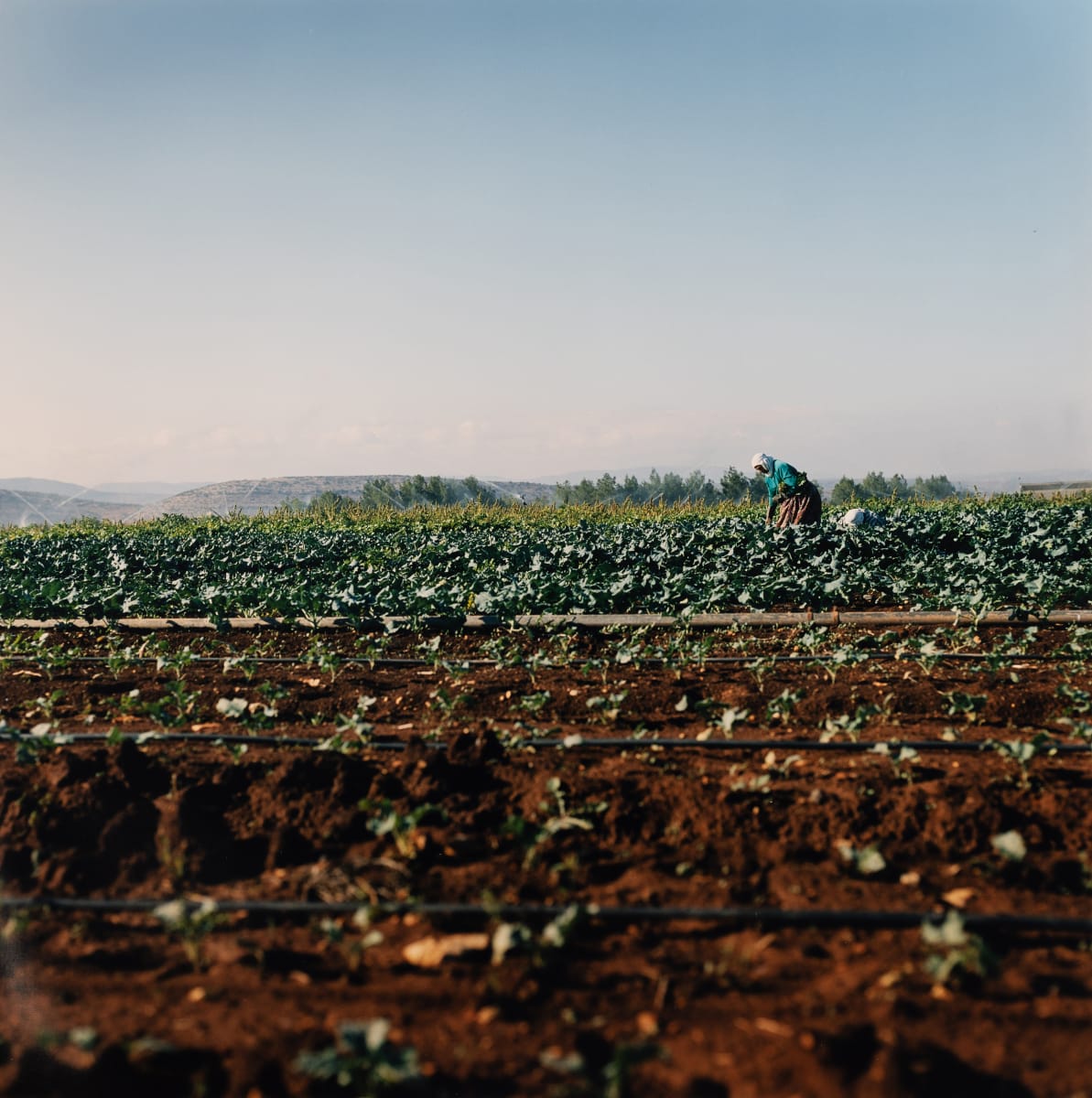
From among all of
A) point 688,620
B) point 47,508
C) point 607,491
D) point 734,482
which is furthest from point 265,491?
point 688,620

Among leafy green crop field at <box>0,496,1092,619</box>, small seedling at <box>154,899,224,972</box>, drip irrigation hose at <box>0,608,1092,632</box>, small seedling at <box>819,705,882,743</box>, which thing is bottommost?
small seedling at <box>154,899,224,972</box>

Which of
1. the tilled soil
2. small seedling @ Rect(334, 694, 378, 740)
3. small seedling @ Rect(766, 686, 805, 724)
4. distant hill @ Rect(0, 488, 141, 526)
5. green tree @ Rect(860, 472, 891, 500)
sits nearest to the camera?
the tilled soil

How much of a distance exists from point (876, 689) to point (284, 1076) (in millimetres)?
4484

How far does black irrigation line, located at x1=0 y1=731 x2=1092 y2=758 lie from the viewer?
173 inches

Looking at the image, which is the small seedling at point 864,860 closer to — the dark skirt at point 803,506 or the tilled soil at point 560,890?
the tilled soil at point 560,890

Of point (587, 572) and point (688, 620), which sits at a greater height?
point (587, 572)

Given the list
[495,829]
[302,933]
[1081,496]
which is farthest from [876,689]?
[1081,496]

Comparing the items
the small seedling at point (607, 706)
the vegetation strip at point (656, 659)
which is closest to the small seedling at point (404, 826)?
the small seedling at point (607, 706)

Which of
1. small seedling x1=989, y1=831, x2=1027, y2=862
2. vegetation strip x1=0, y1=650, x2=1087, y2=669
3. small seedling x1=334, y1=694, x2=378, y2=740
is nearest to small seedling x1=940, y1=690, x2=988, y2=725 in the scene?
vegetation strip x1=0, y1=650, x2=1087, y2=669

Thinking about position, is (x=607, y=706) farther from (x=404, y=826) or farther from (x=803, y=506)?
(x=803, y=506)

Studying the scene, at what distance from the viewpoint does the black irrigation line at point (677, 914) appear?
2.90 m

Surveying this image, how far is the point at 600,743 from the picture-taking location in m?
4.68

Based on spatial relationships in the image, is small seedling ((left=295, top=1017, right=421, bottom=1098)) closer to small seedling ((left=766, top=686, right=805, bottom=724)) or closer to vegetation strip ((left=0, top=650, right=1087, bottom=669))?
small seedling ((left=766, top=686, right=805, bottom=724))

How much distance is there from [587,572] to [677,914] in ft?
23.5
